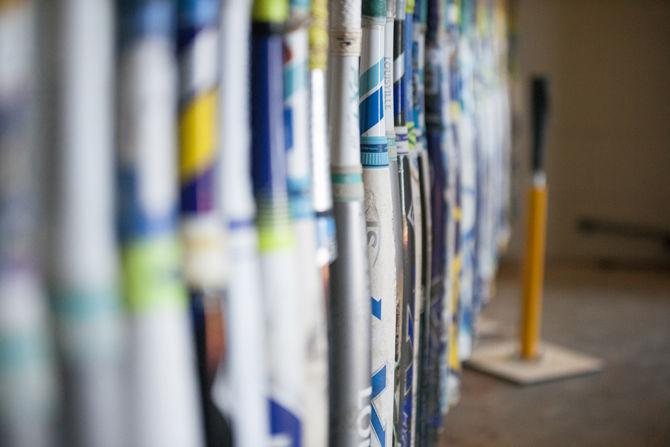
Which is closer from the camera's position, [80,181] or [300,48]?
[80,181]

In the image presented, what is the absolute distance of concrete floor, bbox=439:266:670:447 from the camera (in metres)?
2.04

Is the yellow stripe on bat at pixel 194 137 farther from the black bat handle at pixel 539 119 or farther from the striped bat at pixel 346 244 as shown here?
the black bat handle at pixel 539 119

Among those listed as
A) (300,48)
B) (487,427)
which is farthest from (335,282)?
(487,427)

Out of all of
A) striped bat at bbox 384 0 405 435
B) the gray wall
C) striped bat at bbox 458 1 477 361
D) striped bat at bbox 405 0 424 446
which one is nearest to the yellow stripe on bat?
striped bat at bbox 384 0 405 435

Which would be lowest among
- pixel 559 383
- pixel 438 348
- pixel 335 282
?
pixel 559 383

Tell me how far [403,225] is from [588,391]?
5.78 feet

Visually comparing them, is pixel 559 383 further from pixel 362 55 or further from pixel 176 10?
pixel 176 10

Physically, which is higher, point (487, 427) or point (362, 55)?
point (362, 55)

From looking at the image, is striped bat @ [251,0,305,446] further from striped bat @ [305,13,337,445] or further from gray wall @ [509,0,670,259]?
gray wall @ [509,0,670,259]

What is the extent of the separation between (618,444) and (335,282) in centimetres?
157

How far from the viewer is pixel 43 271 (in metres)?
0.40

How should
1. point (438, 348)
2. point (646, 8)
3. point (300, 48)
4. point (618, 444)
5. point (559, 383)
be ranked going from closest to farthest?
point (300, 48) < point (438, 348) < point (618, 444) < point (559, 383) < point (646, 8)

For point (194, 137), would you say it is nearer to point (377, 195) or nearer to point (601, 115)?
point (377, 195)

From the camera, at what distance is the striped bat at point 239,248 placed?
49cm
